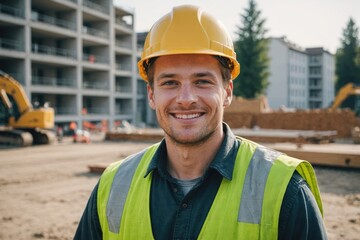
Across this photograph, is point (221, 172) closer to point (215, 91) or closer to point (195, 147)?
point (195, 147)

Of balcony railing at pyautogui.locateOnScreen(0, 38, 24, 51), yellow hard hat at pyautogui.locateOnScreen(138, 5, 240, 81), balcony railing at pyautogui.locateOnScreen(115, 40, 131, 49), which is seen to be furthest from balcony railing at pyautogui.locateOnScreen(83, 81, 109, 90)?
yellow hard hat at pyautogui.locateOnScreen(138, 5, 240, 81)

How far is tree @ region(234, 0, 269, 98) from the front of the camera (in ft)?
127

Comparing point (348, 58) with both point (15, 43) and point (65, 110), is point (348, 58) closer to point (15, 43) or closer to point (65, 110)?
point (65, 110)

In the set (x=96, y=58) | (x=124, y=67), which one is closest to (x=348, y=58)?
(x=124, y=67)

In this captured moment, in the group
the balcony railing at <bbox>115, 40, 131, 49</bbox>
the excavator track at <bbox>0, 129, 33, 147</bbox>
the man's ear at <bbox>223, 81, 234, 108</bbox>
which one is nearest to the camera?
the man's ear at <bbox>223, 81, 234, 108</bbox>

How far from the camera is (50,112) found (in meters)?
19.0

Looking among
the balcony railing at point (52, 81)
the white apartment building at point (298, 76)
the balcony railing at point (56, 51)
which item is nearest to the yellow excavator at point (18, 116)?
the balcony railing at point (52, 81)

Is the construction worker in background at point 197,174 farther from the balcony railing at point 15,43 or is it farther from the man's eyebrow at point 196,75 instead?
the balcony railing at point 15,43

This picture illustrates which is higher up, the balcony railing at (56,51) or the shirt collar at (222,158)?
the balcony railing at (56,51)

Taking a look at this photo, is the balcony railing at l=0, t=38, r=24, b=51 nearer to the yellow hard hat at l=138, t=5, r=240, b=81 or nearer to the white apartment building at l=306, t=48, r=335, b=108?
the yellow hard hat at l=138, t=5, r=240, b=81

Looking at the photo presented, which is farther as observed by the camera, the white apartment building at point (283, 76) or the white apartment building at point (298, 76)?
the white apartment building at point (298, 76)

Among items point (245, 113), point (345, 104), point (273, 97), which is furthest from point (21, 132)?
point (273, 97)

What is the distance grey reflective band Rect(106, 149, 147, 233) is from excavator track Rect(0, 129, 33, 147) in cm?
1755

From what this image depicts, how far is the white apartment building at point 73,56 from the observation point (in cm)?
2798
